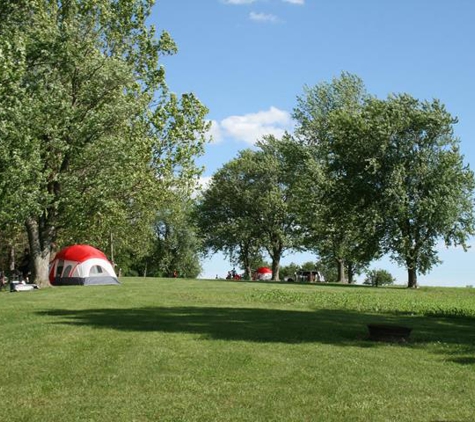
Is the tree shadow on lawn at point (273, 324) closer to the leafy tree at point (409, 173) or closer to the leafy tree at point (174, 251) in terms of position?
the leafy tree at point (409, 173)

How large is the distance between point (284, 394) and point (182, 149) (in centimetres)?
3251

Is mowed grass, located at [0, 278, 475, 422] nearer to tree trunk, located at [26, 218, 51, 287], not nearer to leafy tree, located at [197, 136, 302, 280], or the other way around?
tree trunk, located at [26, 218, 51, 287]

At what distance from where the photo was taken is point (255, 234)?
3206 inches

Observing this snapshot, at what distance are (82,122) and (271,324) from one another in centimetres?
2160

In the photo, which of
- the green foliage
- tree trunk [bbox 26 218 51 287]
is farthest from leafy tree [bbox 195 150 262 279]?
tree trunk [bbox 26 218 51 287]

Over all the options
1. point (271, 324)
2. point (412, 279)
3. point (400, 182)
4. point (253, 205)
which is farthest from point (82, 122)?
point (253, 205)

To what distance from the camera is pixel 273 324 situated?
19344 millimetres

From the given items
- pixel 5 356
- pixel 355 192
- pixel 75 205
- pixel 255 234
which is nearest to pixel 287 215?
pixel 255 234

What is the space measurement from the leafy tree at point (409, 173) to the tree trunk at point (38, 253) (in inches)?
1015

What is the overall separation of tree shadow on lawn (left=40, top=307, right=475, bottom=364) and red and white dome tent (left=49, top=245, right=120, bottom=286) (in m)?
19.9

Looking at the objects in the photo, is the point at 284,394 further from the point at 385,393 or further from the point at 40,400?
the point at 40,400

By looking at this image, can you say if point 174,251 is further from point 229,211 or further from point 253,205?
point 253,205

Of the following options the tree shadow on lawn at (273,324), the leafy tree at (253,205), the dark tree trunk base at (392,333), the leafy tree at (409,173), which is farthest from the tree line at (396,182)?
the dark tree trunk base at (392,333)

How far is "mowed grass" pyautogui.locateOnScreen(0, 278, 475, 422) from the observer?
9.59 meters
